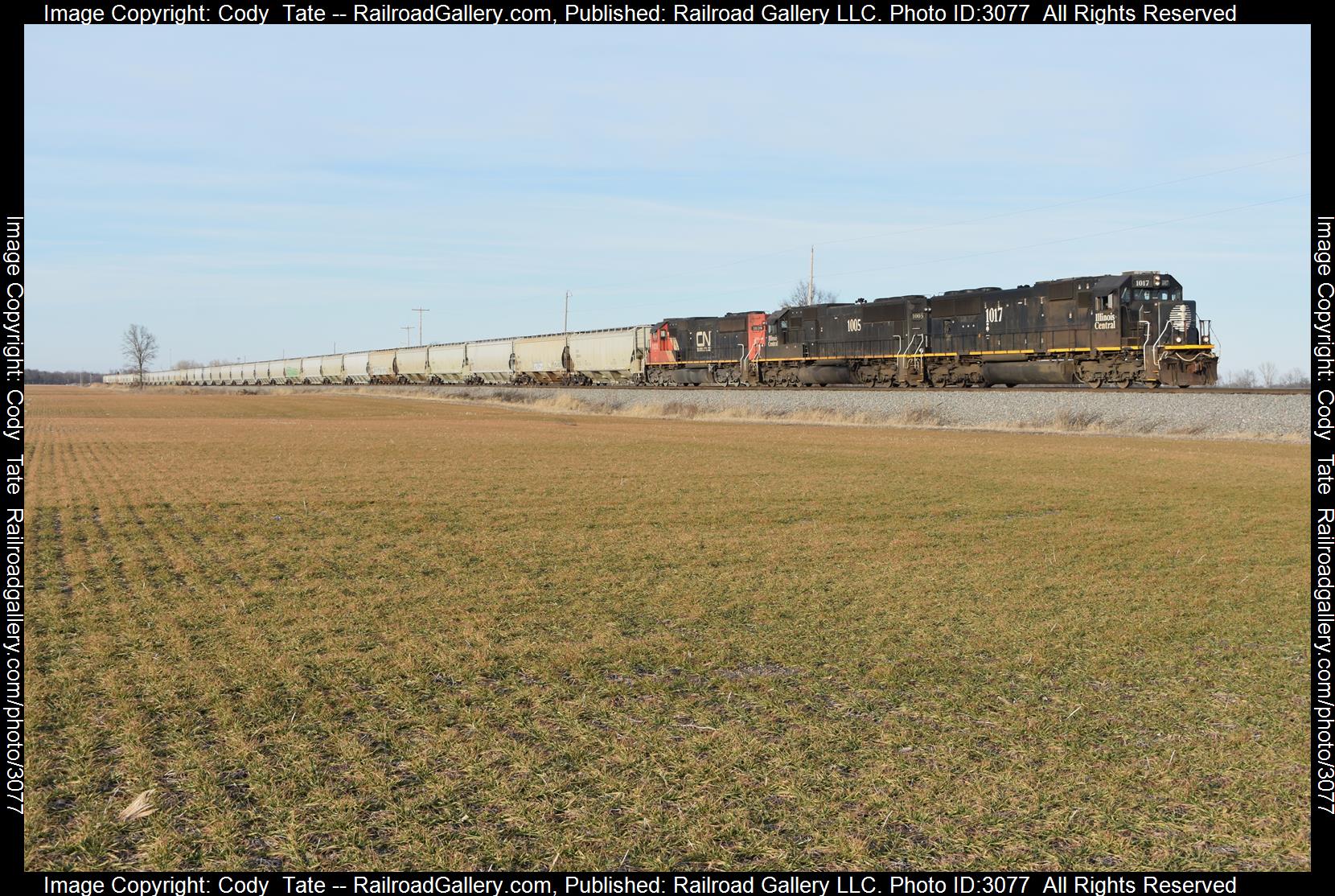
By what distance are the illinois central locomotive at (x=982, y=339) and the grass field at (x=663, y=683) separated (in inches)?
710

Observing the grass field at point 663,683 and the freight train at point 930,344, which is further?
the freight train at point 930,344

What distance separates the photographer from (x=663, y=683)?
18.0 ft

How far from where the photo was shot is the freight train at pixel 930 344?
96.2 ft

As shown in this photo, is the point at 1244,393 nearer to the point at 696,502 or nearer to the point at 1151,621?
the point at 696,502

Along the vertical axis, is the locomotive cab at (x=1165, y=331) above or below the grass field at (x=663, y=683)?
above

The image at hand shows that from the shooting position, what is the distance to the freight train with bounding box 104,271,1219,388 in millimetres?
29312

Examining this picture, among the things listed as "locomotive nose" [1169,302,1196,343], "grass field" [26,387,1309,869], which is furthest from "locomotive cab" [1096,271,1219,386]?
"grass field" [26,387,1309,869]

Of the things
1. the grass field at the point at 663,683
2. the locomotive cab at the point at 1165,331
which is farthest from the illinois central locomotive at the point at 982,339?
the grass field at the point at 663,683

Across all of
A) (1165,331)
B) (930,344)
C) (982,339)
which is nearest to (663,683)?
(1165,331)

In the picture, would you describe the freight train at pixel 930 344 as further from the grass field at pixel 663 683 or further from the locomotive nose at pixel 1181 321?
the grass field at pixel 663 683

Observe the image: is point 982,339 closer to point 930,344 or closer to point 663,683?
point 930,344

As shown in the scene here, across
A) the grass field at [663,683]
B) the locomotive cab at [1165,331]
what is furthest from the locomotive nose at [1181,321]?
the grass field at [663,683]
